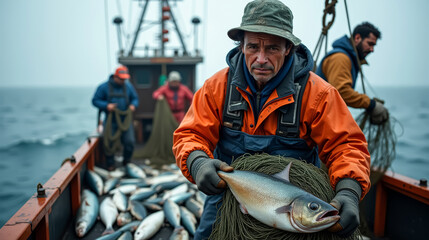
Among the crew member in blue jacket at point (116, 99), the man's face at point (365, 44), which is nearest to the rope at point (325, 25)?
the man's face at point (365, 44)

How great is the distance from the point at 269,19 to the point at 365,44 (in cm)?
265

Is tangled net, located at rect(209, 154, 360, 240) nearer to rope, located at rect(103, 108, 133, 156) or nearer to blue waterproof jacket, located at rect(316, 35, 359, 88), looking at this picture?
blue waterproof jacket, located at rect(316, 35, 359, 88)

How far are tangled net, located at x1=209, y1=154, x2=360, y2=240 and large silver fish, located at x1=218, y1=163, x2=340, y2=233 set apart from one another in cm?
6

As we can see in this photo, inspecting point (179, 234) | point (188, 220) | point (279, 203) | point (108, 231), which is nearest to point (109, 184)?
point (108, 231)

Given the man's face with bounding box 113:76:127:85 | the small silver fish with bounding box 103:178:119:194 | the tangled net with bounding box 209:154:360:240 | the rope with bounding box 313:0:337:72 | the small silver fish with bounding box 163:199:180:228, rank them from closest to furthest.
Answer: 1. the tangled net with bounding box 209:154:360:240
2. the rope with bounding box 313:0:337:72
3. the small silver fish with bounding box 163:199:180:228
4. the small silver fish with bounding box 103:178:119:194
5. the man's face with bounding box 113:76:127:85

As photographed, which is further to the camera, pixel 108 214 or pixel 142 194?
pixel 142 194

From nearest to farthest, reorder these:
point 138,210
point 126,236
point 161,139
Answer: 1. point 126,236
2. point 138,210
3. point 161,139

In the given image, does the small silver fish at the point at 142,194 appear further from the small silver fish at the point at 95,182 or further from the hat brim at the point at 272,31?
the hat brim at the point at 272,31

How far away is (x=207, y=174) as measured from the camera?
1.84 m

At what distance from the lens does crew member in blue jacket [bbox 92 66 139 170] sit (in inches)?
267

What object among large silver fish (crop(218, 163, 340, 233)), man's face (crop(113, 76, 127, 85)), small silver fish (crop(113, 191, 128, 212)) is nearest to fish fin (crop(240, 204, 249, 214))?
large silver fish (crop(218, 163, 340, 233))

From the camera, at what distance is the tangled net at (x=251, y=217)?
173 centimetres

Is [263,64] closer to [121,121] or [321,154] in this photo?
[321,154]

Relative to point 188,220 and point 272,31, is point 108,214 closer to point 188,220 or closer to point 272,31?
point 188,220
